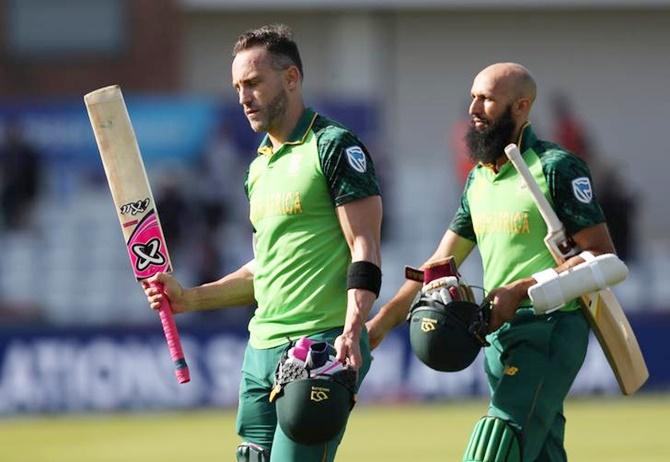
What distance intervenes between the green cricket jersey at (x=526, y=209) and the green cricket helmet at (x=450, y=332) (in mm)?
373

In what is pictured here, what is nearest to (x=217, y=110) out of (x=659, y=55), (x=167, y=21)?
(x=167, y=21)

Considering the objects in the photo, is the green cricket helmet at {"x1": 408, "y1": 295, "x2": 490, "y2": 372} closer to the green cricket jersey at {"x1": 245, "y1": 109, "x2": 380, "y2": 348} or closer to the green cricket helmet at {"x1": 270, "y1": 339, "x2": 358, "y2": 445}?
the green cricket jersey at {"x1": 245, "y1": 109, "x2": 380, "y2": 348}

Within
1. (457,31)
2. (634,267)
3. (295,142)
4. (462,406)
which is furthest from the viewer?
(457,31)

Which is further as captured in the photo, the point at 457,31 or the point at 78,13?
the point at 457,31

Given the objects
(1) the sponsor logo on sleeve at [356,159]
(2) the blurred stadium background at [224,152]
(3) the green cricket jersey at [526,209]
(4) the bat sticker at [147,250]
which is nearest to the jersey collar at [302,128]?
Answer: (1) the sponsor logo on sleeve at [356,159]

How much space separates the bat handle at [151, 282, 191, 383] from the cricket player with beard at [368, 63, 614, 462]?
0.87 meters

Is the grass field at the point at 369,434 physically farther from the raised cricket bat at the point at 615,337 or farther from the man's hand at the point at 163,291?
the man's hand at the point at 163,291

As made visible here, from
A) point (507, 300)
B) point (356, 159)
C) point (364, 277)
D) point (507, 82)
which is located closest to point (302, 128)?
point (356, 159)

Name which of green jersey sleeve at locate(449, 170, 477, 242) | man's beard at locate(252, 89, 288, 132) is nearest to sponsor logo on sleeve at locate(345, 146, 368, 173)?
man's beard at locate(252, 89, 288, 132)

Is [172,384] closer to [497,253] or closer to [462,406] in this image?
[462,406]

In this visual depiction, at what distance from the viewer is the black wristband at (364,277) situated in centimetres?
664

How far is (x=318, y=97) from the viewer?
2214 cm

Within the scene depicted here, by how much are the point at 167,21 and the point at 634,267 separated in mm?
8003

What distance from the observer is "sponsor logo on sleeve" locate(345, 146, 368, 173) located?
6.80m
